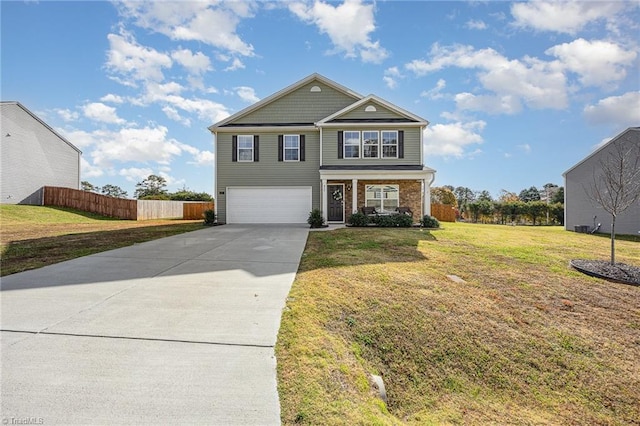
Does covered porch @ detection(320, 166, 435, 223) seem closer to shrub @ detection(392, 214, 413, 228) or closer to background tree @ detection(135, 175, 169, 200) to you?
shrub @ detection(392, 214, 413, 228)

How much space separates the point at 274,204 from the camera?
16.8 m

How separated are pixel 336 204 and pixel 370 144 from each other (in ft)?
12.4

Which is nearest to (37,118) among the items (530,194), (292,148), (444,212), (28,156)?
(28,156)

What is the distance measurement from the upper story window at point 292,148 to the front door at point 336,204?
2733 millimetres

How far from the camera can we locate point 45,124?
80.6 ft

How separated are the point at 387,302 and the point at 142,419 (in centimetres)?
349

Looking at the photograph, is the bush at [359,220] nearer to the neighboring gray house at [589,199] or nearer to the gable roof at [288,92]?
the gable roof at [288,92]

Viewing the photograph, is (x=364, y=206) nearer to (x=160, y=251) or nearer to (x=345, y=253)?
(x=345, y=253)

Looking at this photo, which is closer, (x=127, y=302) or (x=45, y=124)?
(x=127, y=302)

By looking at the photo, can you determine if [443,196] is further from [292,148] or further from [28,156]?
[28,156]

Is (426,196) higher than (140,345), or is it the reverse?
(426,196)

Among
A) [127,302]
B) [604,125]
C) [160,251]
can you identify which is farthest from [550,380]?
[604,125]

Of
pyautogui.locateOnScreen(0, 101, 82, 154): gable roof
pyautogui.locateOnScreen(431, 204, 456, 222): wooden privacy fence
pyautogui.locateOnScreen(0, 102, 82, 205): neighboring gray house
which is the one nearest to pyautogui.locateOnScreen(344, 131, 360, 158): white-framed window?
pyautogui.locateOnScreen(431, 204, 456, 222): wooden privacy fence

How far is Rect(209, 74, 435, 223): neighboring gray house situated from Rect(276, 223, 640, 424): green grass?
33.9 feet
